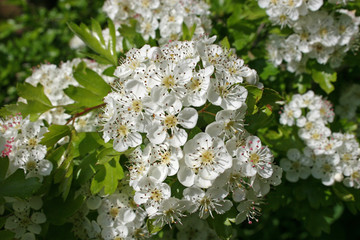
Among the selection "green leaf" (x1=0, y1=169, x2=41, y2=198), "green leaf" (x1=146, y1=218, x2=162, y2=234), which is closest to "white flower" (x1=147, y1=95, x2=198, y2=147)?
"green leaf" (x1=146, y1=218, x2=162, y2=234)

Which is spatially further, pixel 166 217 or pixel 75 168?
pixel 75 168

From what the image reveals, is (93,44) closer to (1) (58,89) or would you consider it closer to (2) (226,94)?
(1) (58,89)

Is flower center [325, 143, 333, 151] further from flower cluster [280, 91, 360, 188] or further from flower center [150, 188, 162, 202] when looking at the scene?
flower center [150, 188, 162, 202]

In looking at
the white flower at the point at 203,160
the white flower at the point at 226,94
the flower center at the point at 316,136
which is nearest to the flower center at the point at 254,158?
the white flower at the point at 203,160

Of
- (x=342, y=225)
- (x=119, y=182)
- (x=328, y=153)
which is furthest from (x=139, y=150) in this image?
(x=342, y=225)

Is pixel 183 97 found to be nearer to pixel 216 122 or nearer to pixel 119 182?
pixel 216 122

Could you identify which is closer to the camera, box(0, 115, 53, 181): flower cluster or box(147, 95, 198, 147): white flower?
box(147, 95, 198, 147): white flower

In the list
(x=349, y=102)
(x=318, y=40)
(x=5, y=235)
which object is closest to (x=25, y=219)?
(x=5, y=235)
